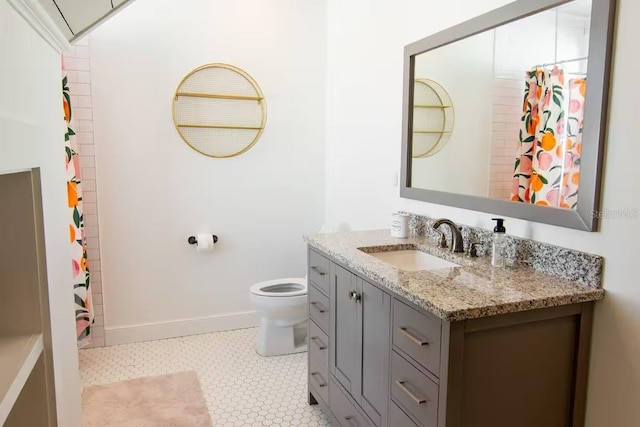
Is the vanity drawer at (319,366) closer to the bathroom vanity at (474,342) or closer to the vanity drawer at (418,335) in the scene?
the bathroom vanity at (474,342)

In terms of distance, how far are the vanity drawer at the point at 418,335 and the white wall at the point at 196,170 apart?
207 cm

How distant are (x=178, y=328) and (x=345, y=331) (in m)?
1.81

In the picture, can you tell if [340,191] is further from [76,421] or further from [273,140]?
[76,421]

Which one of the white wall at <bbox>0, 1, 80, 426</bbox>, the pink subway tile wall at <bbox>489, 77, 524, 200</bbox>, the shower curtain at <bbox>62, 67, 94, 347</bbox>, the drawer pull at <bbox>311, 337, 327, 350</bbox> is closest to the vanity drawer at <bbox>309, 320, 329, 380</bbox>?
the drawer pull at <bbox>311, 337, 327, 350</bbox>

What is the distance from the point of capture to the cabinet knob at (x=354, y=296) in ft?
6.25

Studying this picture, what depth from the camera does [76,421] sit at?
1.37 m

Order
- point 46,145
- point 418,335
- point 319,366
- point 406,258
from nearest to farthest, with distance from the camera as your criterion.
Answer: point 46,145 < point 418,335 < point 406,258 < point 319,366

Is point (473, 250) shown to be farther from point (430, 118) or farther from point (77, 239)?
point (77, 239)

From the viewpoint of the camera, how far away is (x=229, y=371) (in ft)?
9.43

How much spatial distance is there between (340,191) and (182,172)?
3.68 ft

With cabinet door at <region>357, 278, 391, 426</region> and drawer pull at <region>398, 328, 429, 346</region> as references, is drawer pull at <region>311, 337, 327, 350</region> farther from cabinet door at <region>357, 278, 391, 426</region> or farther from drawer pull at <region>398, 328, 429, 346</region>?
drawer pull at <region>398, 328, 429, 346</region>

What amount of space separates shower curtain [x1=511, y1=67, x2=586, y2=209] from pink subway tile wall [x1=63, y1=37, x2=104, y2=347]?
2518 mm

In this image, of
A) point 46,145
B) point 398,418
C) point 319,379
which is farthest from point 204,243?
point 46,145

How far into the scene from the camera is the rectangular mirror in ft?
4.96
